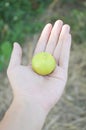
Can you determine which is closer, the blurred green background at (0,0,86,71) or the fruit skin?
the fruit skin

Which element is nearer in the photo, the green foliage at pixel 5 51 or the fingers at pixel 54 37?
the fingers at pixel 54 37

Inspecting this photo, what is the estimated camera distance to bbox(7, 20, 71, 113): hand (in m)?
1.90

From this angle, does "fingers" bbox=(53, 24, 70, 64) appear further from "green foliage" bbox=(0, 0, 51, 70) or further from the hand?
"green foliage" bbox=(0, 0, 51, 70)

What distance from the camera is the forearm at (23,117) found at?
1786 millimetres

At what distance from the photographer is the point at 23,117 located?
1.81 metres

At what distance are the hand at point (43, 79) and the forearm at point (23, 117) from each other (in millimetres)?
38

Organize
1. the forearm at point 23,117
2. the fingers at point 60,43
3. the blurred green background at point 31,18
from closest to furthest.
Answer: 1. the forearm at point 23,117
2. the fingers at point 60,43
3. the blurred green background at point 31,18

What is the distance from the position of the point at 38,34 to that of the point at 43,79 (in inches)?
63.2

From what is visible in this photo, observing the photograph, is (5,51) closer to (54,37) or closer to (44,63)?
(54,37)

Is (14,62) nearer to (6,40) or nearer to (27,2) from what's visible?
(6,40)

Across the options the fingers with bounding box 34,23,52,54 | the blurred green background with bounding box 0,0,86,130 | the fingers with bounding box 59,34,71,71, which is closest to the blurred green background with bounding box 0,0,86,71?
the blurred green background with bounding box 0,0,86,130

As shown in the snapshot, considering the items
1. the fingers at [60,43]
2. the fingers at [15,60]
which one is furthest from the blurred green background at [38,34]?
the fingers at [15,60]

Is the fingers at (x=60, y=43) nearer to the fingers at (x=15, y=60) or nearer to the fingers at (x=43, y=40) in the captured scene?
the fingers at (x=43, y=40)

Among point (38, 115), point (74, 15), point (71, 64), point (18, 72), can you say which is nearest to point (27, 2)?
point (74, 15)
